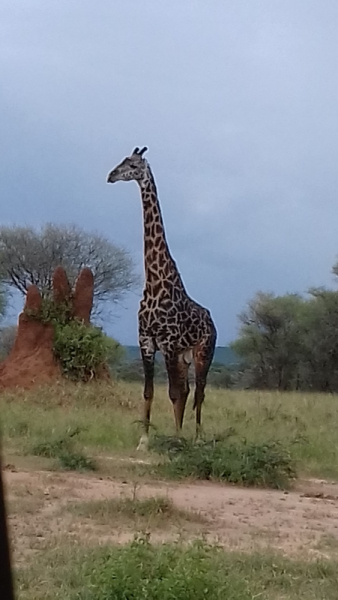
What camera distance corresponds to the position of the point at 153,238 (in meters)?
8.67

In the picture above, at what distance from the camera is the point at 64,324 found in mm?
12719

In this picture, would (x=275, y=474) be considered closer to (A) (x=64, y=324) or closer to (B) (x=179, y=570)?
(B) (x=179, y=570)

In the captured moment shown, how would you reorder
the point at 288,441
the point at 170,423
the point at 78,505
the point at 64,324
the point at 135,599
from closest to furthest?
the point at 135,599, the point at 78,505, the point at 288,441, the point at 170,423, the point at 64,324

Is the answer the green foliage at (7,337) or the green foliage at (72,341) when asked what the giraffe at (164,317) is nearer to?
the green foliage at (72,341)

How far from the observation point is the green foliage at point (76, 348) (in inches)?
488

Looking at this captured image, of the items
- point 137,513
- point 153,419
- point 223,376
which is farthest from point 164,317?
point 223,376

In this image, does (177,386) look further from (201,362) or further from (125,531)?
(125,531)

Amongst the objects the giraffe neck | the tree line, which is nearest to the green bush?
the giraffe neck

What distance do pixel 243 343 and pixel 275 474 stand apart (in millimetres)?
21146

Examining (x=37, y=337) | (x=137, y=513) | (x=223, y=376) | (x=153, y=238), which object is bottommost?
(x=137, y=513)

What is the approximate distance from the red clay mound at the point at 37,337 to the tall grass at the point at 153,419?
0.47 meters

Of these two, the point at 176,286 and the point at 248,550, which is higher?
the point at 176,286

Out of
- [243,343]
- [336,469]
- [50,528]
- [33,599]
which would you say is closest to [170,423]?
[336,469]

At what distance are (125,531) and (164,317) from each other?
3.75 metres
